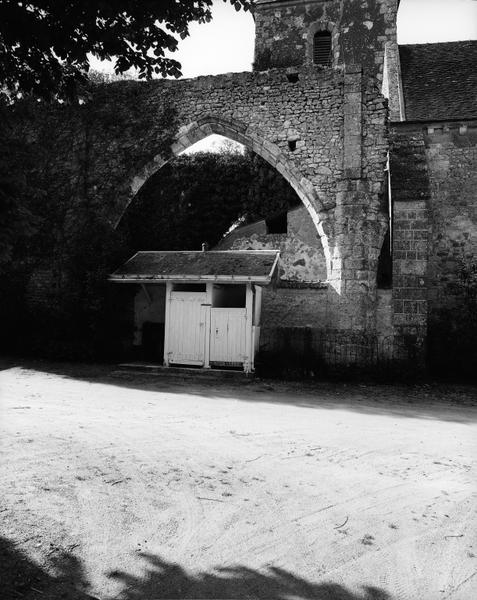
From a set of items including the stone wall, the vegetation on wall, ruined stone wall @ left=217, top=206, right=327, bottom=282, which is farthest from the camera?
Result: the stone wall

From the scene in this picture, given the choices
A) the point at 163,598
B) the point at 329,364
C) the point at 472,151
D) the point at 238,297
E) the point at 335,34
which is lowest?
the point at 163,598

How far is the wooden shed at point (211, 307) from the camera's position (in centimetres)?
1109

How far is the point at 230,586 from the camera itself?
256cm

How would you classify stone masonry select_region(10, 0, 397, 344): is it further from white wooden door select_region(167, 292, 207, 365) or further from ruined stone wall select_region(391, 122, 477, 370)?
white wooden door select_region(167, 292, 207, 365)

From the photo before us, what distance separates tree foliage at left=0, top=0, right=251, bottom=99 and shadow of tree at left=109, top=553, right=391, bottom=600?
125 inches

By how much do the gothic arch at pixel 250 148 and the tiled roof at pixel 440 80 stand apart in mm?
3701

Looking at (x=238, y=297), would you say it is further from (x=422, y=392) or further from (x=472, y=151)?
(x=472, y=151)

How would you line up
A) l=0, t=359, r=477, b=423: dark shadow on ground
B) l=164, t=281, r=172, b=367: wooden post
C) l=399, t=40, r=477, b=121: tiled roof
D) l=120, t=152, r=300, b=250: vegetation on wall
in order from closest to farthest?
1. l=0, t=359, r=477, b=423: dark shadow on ground
2. l=164, t=281, r=172, b=367: wooden post
3. l=399, t=40, r=477, b=121: tiled roof
4. l=120, t=152, r=300, b=250: vegetation on wall

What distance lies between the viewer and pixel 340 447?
5.32 metres

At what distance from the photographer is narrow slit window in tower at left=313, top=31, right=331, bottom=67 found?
1903 cm

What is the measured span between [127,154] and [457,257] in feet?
32.7

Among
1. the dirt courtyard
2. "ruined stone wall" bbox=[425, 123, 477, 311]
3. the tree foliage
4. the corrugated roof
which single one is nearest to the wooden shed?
the corrugated roof

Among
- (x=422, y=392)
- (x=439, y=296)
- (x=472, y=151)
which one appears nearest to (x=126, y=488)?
(x=422, y=392)

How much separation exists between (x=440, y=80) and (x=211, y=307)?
1031 cm
